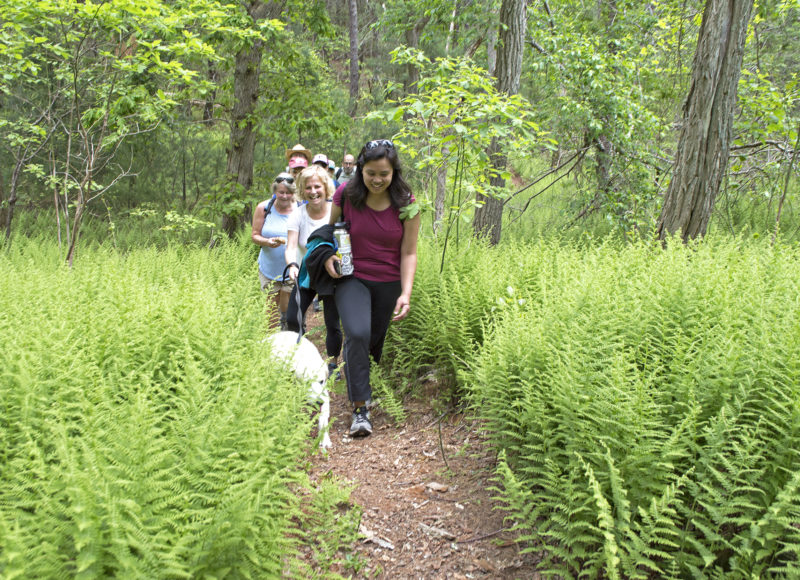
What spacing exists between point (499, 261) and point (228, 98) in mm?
7251

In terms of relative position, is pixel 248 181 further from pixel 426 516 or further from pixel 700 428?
pixel 700 428

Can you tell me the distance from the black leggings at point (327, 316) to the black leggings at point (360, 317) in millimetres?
330

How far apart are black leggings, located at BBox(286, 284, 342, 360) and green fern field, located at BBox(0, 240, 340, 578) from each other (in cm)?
59

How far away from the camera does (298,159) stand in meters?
6.81

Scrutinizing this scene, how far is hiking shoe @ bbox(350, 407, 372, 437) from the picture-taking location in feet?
13.9

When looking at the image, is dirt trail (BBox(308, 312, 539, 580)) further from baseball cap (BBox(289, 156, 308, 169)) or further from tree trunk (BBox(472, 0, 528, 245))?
tree trunk (BBox(472, 0, 528, 245))

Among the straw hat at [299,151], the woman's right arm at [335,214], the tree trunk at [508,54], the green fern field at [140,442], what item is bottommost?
the green fern field at [140,442]

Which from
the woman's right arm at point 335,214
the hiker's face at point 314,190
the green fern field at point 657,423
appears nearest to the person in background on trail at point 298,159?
the hiker's face at point 314,190

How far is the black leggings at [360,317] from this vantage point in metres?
4.11

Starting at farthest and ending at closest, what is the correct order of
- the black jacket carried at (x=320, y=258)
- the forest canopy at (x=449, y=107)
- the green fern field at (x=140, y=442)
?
the forest canopy at (x=449, y=107)
the black jacket carried at (x=320, y=258)
the green fern field at (x=140, y=442)

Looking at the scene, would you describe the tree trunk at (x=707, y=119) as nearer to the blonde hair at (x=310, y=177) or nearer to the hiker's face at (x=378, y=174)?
the hiker's face at (x=378, y=174)

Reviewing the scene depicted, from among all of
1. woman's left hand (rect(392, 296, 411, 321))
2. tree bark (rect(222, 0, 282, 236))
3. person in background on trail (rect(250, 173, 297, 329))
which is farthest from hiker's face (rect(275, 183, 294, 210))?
tree bark (rect(222, 0, 282, 236))

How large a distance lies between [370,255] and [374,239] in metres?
0.14

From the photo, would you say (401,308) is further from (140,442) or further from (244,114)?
(244,114)
